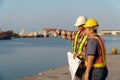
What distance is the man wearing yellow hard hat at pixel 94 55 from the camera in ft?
18.1

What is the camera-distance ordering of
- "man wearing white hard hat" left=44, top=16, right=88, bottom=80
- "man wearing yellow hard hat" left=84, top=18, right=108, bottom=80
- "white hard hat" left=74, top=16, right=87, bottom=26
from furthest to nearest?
1. "white hard hat" left=74, top=16, right=87, bottom=26
2. "man wearing white hard hat" left=44, top=16, right=88, bottom=80
3. "man wearing yellow hard hat" left=84, top=18, right=108, bottom=80

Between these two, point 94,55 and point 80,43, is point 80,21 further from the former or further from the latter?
point 94,55

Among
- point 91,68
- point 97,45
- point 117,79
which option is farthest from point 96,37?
point 117,79

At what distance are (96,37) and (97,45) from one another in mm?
116

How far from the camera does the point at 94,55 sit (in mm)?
5523

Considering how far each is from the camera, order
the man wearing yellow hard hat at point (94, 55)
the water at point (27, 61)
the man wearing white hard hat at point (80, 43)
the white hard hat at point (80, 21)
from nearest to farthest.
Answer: the man wearing yellow hard hat at point (94, 55) < the man wearing white hard hat at point (80, 43) < the white hard hat at point (80, 21) < the water at point (27, 61)

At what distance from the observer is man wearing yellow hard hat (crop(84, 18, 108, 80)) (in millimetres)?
5523

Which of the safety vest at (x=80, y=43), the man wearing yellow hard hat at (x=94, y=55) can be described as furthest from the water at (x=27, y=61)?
the man wearing yellow hard hat at (x=94, y=55)

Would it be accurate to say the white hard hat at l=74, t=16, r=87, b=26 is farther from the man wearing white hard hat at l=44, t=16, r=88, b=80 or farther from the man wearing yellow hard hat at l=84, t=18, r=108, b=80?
the man wearing yellow hard hat at l=84, t=18, r=108, b=80

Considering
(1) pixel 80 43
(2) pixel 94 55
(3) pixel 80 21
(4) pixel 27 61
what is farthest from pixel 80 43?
(4) pixel 27 61

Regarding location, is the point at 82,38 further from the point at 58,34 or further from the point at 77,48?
the point at 58,34

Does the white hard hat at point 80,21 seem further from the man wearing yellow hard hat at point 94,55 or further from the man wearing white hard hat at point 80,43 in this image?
the man wearing yellow hard hat at point 94,55

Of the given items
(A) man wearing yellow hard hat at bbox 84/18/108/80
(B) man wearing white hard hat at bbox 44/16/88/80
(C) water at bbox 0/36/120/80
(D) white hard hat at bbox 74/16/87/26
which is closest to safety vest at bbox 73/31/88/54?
(B) man wearing white hard hat at bbox 44/16/88/80

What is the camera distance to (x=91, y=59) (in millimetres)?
5512
